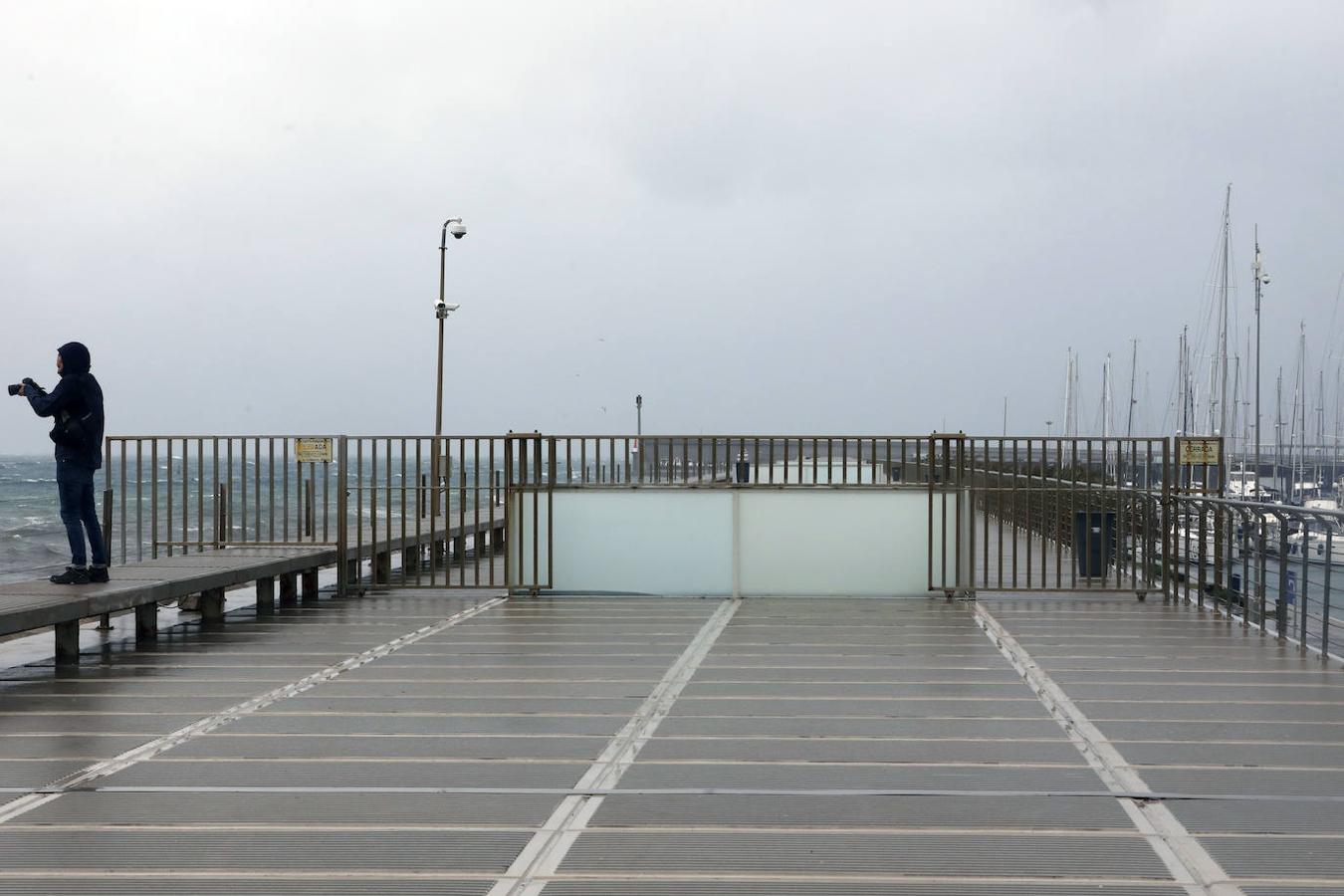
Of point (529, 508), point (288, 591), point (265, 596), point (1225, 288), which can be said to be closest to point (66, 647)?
point (265, 596)

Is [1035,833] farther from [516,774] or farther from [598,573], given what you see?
[598,573]

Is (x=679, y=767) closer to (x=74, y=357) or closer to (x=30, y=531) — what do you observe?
(x=74, y=357)

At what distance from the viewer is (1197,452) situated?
1142 cm

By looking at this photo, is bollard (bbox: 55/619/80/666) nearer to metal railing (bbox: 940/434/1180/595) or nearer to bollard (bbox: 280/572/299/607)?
bollard (bbox: 280/572/299/607)

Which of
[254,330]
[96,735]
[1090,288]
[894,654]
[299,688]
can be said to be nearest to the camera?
[96,735]

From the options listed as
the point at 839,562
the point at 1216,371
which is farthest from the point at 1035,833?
the point at 1216,371

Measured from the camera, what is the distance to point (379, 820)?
444 centimetres

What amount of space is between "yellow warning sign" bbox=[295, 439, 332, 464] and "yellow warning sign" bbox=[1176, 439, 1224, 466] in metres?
7.41

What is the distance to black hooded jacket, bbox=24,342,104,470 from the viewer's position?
8.37 m

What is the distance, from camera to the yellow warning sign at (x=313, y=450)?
1179 cm

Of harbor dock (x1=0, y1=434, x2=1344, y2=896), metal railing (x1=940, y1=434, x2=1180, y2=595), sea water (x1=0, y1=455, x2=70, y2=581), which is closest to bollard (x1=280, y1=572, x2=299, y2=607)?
harbor dock (x1=0, y1=434, x2=1344, y2=896)

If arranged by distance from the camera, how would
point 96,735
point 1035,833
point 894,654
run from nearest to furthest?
1. point 1035,833
2. point 96,735
3. point 894,654

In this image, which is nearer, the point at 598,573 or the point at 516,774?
the point at 516,774

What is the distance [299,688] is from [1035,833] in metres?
4.16
